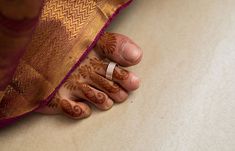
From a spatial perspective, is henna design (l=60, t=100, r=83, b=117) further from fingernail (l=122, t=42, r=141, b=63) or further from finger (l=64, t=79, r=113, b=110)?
fingernail (l=122, t=42, r=141, b=63)

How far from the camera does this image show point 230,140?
2.19 ft

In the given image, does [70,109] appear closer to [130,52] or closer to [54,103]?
[54,103]

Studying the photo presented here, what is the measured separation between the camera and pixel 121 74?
2.39 feet

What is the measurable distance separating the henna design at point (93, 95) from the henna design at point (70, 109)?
0.10ft

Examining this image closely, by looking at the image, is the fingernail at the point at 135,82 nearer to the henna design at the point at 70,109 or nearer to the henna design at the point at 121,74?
the henna design at the point at 121,74

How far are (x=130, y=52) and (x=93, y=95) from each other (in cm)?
12

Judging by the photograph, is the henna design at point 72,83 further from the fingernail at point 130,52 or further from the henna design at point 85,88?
the fingernail at point 130,52

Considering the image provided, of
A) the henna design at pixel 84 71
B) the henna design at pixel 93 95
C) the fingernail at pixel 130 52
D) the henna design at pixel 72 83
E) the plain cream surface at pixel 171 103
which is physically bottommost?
the plain cream surface at pixel 171 103

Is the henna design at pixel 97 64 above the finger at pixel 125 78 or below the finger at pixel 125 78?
above

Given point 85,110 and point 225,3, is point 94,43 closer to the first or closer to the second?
point 85,110

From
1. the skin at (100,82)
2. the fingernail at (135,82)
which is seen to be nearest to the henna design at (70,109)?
the skin at (100,82)

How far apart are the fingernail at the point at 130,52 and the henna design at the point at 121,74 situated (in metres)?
0.03

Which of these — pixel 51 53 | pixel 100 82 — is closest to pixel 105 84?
pixel 100 82

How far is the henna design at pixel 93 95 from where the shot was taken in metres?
0.73
